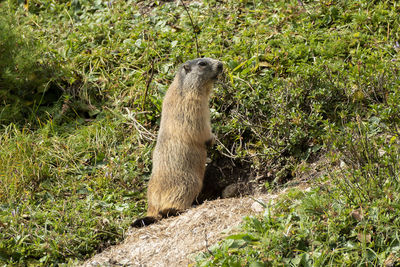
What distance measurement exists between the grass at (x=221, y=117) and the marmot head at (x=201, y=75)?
24.7 inches

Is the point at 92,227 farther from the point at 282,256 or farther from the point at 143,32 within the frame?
the point at 143,32

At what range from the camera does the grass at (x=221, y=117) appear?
164 inches

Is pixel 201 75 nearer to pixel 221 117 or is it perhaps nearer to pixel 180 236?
pixel 221 117

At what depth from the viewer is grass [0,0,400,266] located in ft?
13.6

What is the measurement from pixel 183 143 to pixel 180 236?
1468 millimetres

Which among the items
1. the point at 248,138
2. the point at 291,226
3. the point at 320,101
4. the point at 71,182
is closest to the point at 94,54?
the point at 71,182

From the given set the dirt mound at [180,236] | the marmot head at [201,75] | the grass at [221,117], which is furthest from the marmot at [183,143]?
the grass at [221,117]

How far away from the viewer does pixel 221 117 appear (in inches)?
280

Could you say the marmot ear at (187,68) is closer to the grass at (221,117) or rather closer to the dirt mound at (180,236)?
the grass at (221,117)

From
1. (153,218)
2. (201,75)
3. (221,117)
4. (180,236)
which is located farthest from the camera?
(221,117)

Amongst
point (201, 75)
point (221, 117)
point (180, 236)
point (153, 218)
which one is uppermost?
point (201, 75)

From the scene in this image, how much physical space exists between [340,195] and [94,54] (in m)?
5.63

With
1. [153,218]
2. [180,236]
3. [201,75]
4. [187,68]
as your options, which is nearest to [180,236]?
[180,236]

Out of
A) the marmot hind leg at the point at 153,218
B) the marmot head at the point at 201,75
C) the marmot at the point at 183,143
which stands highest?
the marmot head at the point at 201,75
